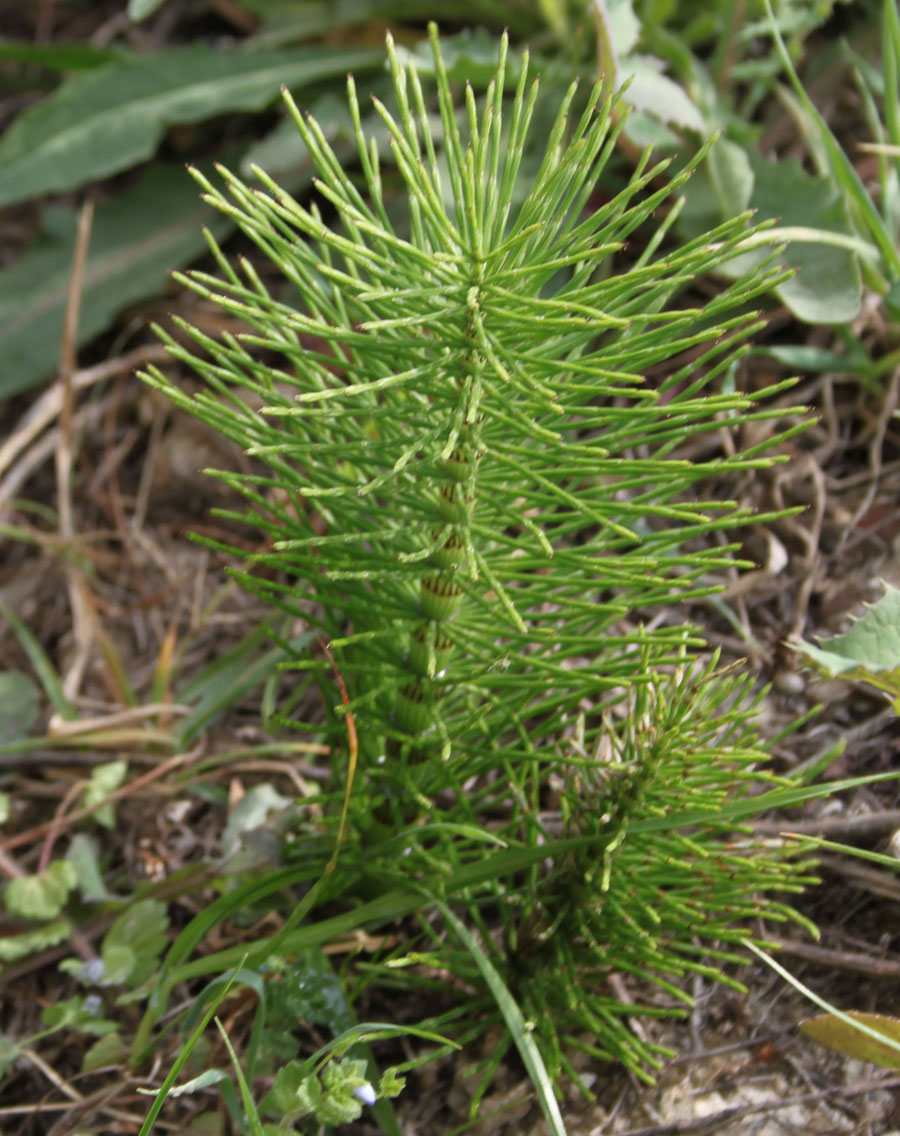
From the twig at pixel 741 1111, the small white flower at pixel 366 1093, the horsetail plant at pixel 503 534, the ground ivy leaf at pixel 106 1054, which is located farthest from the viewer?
the ground ivy leaf at pixel 106 1054

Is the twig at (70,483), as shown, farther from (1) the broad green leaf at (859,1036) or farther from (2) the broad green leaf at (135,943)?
(1) the broad green leaf at (859,1036)

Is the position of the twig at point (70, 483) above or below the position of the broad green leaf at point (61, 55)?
below

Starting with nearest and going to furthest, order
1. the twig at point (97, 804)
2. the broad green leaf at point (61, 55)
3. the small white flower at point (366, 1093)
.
Answer: 1. the small white flower at point (366, 1093)
2. the twig at point (97, 804)
3. the broad green leaf at point (61, 55)

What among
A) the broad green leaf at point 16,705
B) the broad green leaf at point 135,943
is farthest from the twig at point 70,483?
the broad green leaf at point 135,943

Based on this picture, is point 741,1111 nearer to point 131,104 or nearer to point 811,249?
point 811,249

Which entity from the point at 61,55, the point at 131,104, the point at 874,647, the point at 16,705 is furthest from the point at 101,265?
the point at 874,647

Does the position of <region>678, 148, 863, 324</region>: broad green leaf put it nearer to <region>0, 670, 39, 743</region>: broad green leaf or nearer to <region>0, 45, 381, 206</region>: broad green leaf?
<region>0, 45, 381, 206</region>: broad green leaf

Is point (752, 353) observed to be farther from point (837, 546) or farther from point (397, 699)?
point (397, 699)

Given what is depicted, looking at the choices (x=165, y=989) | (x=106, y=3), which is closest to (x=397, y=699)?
(x=165, y=989)
